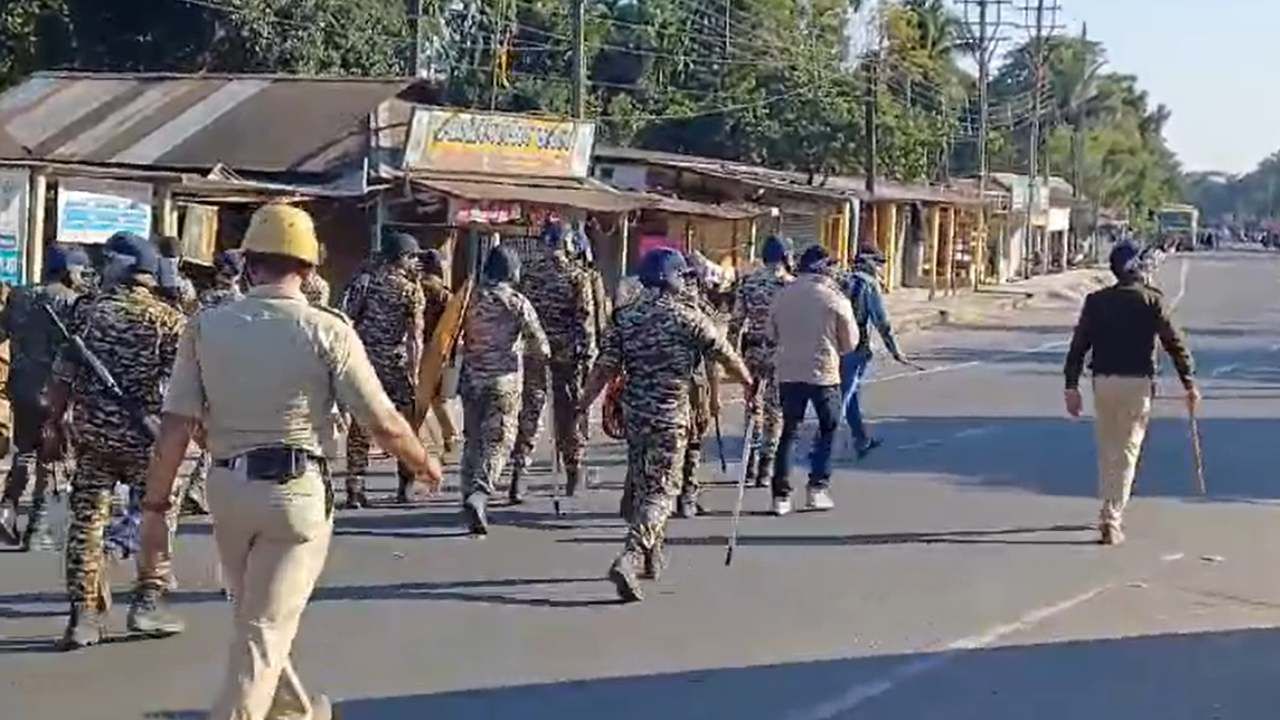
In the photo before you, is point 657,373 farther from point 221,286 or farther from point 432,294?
point 432,294

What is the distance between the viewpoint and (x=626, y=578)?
10.2 metres

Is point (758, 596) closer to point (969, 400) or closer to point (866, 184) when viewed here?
point (969, 400)

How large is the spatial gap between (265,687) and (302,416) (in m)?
0.82

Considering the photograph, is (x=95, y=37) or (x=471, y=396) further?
(x=95, y=37)

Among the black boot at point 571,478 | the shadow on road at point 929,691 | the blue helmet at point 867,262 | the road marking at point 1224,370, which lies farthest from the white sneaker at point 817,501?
the road marking at point 1224,370

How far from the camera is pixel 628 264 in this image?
35.8 meters

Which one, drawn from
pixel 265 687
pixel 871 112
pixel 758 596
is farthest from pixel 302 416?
pixel 871 112

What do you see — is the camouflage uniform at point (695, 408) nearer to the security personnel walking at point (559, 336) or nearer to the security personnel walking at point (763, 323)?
the security personnel walking at point (763, 323)

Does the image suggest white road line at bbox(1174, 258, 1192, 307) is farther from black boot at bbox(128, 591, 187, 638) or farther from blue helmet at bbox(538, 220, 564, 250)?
black boot at bbox(128, 591, 187, 638)

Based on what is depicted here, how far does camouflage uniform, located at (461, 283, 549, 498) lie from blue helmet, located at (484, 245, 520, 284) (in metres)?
0.09

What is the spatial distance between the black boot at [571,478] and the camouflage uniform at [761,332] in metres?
1.18

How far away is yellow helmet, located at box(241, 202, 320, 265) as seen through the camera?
6.19 m

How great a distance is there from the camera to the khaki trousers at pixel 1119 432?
12570 mm

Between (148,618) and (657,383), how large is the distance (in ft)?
9.34
